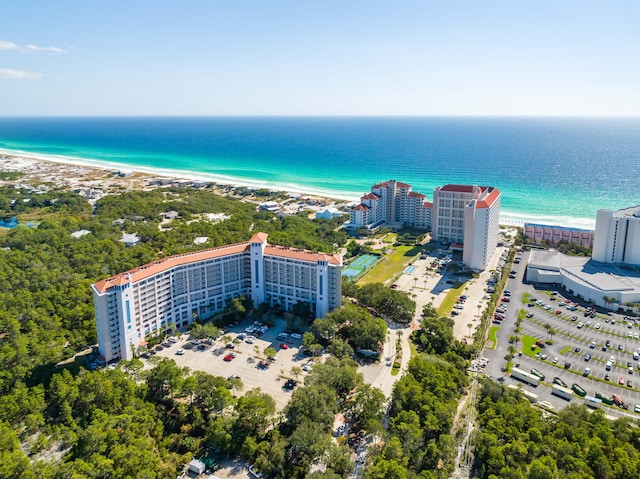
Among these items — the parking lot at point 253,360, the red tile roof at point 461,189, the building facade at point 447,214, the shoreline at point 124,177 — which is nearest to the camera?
the parking lot at point 253,360

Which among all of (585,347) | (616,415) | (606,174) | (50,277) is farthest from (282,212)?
(606,174)

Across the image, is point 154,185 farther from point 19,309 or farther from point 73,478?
point 73,478

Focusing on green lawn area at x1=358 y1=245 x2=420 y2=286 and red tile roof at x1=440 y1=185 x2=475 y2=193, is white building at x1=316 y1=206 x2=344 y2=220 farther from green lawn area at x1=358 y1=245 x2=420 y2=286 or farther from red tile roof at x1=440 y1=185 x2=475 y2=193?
red tile roof at x1=440 y1=185 x2=475 y2=193

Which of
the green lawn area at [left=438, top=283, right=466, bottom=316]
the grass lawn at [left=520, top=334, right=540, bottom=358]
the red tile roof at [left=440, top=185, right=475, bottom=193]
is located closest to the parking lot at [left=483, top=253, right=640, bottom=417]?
the grass lawn at [left=520, top=334, right=540, bottom=358]

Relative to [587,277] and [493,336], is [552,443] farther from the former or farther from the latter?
[587,277]

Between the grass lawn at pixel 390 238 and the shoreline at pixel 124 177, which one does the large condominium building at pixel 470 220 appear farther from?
the shoreline at pixel 124 177

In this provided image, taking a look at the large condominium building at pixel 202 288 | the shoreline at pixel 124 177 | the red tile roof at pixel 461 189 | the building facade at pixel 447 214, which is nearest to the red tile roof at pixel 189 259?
the large condominium building at pixel 202 288

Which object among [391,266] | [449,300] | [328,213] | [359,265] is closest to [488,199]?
[391,266]
